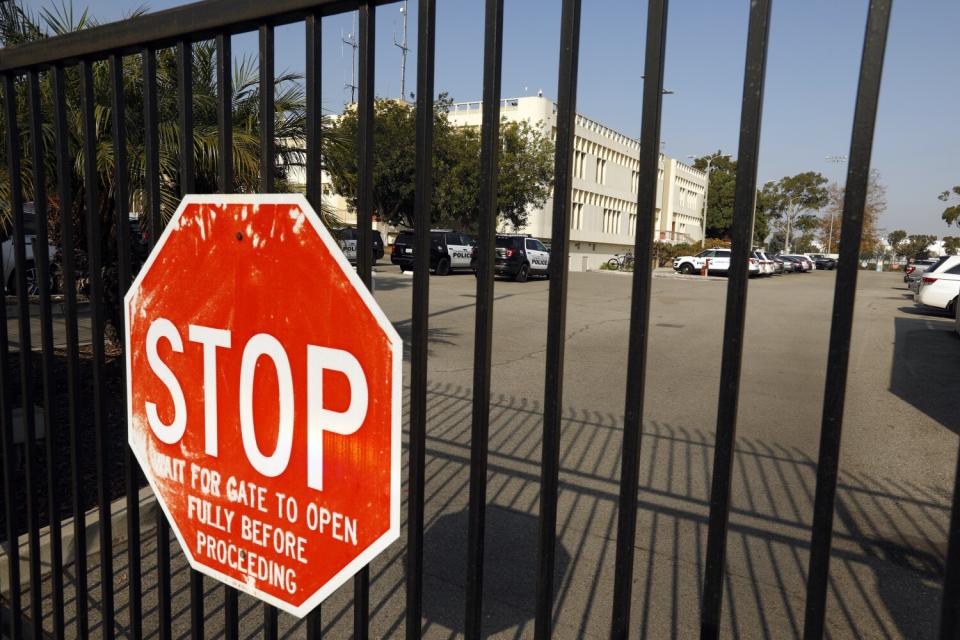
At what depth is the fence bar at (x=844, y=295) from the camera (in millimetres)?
987

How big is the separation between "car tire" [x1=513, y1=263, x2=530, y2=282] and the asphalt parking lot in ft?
55.4

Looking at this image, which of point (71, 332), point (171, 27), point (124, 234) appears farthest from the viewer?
point (71, 332)

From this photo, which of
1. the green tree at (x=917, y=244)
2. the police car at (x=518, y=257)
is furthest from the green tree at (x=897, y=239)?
the police car at (x=518, y=257)

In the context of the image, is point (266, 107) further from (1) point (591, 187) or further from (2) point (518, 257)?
(1) point (591, 187)

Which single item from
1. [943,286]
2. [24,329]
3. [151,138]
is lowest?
[943,286]

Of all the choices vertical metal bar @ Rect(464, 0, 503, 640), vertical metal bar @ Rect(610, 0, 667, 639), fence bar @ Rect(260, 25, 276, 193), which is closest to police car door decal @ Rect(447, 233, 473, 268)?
fence bar @ Rect(260, 25, 276, 193)

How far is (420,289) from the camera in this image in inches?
58.8

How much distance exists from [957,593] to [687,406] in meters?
7.19

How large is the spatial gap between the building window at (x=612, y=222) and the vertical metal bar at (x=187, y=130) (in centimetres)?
4988

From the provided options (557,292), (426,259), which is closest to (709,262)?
(426,259)

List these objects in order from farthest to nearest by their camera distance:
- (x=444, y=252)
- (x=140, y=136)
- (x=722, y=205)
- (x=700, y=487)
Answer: (x=722, y=205)
(x=444, y=252)
(x=140, y=136)
(x=700, y=487)

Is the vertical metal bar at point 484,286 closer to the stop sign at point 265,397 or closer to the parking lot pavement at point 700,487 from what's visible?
the stop sign at point 265,397

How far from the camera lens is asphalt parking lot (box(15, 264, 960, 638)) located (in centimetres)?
338

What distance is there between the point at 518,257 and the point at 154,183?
25.5 metres
